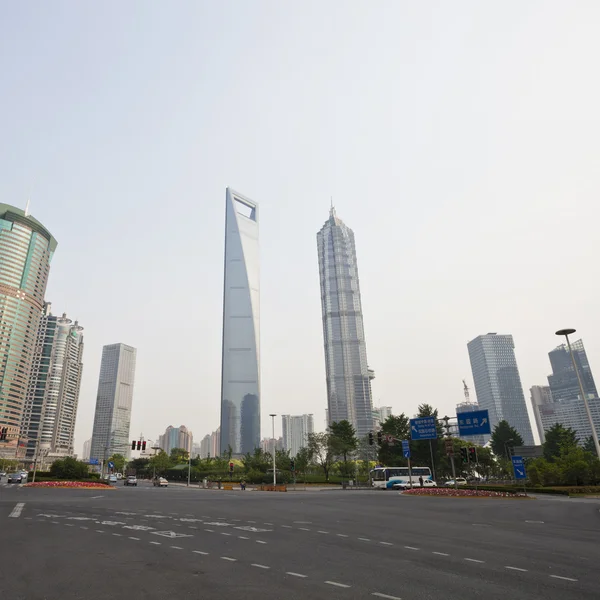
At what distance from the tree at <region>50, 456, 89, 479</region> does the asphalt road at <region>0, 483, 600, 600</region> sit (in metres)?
48.8

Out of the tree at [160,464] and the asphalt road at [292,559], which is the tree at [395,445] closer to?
the tree at [160,464]

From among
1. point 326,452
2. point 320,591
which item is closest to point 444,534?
point 320,591

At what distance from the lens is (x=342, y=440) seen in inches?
3703

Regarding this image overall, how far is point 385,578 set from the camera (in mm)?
9000

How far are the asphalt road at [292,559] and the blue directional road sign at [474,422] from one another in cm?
2407

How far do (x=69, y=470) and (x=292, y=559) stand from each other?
2457 inches

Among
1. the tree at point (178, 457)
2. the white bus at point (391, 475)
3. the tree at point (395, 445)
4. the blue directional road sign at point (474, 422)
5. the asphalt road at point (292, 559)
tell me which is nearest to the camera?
the asphalt road at point (292, 559)

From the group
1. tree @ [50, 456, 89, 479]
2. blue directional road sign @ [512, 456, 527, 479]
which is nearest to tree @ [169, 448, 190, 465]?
tree @ [50, 456, 89, 479]

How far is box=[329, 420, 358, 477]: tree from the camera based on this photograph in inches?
3553

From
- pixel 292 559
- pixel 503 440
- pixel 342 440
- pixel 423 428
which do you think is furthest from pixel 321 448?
pixel 292 559

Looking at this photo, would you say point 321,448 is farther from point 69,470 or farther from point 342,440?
point 69,470

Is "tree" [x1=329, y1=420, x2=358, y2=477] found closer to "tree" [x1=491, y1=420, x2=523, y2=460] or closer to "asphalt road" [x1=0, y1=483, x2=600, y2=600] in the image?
"tree" [x1=491, y1=420, x2=523, y2=460]

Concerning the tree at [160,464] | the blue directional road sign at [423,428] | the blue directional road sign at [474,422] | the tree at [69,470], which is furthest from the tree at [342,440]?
the tree at [160,464]

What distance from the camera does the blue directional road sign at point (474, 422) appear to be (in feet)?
139
